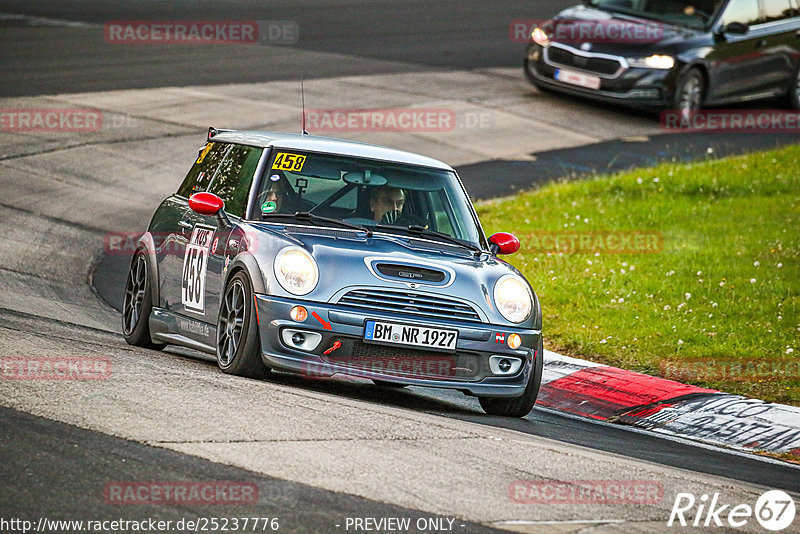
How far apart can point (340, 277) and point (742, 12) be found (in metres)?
15.6

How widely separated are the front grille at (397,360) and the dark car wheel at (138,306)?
2.26 metres

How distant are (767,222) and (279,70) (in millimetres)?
10753

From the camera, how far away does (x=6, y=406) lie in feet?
20.4

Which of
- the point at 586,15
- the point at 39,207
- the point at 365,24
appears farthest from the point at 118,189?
the point at 365,24

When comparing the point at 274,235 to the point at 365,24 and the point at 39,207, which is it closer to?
the point at 39,207

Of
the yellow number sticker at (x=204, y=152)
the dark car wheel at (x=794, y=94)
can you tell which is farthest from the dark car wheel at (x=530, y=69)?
the yellow number sticker at (x=204, y=152)

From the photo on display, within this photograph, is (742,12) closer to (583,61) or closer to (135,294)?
(583,61)
